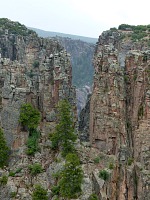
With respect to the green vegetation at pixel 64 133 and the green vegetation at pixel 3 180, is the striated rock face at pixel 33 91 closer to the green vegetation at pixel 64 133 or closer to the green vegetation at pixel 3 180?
the green vegetation at pixel 64 133

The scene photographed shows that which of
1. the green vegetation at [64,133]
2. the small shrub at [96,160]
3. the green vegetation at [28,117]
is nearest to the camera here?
the small shrub at [96,160]

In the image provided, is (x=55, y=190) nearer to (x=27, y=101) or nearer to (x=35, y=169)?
(x=35, y=169)

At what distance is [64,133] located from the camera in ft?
186

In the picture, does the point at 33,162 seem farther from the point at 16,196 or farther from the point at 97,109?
the point at 97,109

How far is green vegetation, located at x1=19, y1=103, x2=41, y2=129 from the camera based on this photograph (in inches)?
2323

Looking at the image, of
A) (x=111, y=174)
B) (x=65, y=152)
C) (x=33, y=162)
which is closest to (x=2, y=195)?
(x=33, y=162)

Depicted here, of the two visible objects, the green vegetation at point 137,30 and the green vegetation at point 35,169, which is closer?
the green vegetation at point 35,169

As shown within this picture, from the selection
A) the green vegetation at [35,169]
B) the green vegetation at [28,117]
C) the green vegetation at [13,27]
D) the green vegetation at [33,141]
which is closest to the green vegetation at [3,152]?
the green vegetation at [33,141]

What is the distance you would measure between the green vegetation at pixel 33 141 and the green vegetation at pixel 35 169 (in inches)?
105

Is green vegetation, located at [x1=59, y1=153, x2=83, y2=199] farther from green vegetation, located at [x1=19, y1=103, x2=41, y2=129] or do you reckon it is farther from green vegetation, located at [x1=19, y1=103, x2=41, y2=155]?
green vegetation, located at [x1=19, y1=103, x2=41, y2=129]

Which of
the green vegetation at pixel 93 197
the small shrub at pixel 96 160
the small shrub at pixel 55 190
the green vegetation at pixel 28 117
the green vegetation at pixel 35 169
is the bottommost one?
the small shrub at pixel 55 190

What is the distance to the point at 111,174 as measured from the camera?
53.4 metres

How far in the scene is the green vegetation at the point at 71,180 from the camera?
5003cm

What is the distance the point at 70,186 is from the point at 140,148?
463 inches
